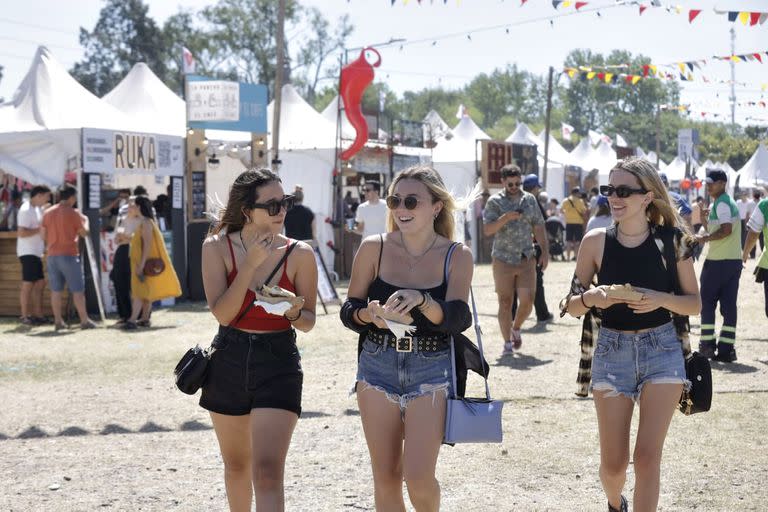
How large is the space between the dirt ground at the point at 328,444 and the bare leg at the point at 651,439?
1048 millimetres

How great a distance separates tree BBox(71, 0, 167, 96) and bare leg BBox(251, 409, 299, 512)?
68846 mm

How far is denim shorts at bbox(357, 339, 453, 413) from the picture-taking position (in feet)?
12.8

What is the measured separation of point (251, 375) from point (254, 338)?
150 millimetres

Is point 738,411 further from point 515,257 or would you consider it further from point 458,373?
point 458,373

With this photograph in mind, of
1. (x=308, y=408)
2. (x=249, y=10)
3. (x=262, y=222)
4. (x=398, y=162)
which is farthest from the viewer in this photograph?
(x=249, y=10)

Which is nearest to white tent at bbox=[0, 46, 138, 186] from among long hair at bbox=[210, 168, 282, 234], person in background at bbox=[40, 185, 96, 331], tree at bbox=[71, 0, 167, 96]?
person in background at bbox=[40, 185, 96, 331]

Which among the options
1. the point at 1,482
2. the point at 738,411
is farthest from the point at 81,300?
the point at 738,411

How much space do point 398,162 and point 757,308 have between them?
11661 mm

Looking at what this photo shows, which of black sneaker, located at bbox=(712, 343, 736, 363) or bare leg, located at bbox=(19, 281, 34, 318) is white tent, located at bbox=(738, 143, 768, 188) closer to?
bare leg, located at bbox=(19, 281, 34, 318)

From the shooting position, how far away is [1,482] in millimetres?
5926

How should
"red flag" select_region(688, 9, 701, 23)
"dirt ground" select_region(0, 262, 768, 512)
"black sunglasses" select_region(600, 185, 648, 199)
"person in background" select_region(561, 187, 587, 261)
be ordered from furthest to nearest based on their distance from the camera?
"person in background" select_region(561, 187, 587, 261) → "red flag" select_region(688, 9, 701, 23) → "dirt ground" select_region(0, 262, 768, 512) → "black sunglasses" select_region(600, 185, 648, 199)

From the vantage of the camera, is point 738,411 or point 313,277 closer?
point 313,277

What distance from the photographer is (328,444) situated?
6773mm

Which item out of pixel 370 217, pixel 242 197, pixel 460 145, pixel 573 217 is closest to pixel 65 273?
pixel 370 217
